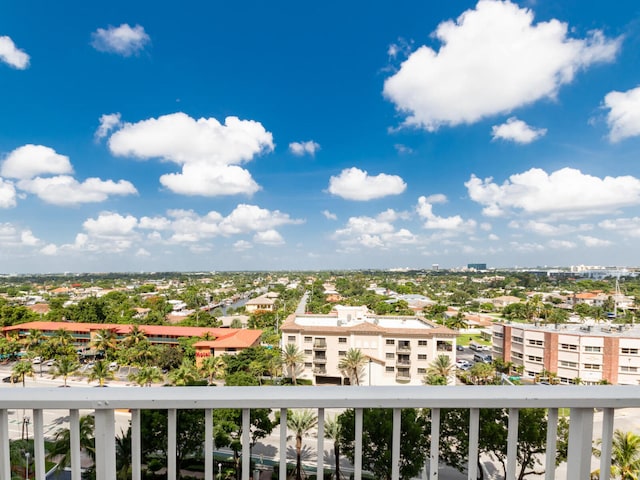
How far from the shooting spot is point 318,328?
56.9 feet

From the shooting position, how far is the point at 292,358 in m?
16.6

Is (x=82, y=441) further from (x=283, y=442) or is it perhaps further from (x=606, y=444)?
(x=606, y=444)

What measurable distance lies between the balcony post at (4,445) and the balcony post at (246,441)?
0.73 metres

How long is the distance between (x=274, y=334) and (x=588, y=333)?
20.3m

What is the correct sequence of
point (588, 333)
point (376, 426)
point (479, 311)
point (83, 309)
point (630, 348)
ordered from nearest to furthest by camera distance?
point (376, 426), point (630, 348), point (588, 333), point (83, 309), point (479, 311)

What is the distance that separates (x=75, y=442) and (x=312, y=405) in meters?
0.77

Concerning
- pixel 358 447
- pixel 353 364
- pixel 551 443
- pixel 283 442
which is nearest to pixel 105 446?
pixel 283 442

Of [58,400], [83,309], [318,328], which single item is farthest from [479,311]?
[58,400]

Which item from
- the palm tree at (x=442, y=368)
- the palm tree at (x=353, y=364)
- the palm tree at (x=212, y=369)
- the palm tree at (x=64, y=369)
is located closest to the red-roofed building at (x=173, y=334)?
the palm tree at (x=212, y=369)

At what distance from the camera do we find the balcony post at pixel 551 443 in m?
1.07

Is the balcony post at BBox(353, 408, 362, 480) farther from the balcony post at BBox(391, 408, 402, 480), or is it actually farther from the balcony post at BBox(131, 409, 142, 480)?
the balcony post at BBox(131, 409, 142, 480)

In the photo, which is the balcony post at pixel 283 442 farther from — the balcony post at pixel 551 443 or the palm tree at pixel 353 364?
the palm tree at pixel 353 364

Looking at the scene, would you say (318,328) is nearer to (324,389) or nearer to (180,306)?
(324,389)

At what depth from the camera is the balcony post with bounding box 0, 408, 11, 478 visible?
3.31 feet
